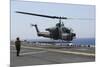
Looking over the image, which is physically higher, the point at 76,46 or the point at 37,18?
the point at 37,18

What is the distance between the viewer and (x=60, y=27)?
14.6 ft

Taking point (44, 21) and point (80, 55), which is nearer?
point (44, 21)

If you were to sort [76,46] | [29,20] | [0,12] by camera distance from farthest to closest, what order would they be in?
[76,46]
[29,20]
[0,12]

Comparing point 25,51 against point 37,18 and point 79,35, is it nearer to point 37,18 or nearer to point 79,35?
point 37,18

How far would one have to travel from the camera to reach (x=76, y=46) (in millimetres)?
4582

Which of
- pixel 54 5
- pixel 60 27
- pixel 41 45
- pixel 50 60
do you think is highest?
pixel 54 5

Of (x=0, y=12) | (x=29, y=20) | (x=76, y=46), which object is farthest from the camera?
(x=76, y=46)

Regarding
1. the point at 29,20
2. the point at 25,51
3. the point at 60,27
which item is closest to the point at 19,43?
the point at 25,51

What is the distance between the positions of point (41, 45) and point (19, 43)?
1.43 feet

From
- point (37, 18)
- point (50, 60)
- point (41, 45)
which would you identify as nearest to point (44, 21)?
point (37, 18)

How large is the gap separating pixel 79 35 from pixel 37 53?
3.04ft

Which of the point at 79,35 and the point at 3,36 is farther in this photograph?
the point at 79,35

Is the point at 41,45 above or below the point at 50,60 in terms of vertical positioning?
above

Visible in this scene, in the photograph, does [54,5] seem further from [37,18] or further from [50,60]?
[50,60]
